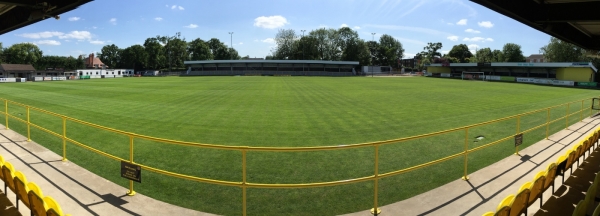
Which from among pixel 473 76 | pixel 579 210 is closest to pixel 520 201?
pixel 579 210

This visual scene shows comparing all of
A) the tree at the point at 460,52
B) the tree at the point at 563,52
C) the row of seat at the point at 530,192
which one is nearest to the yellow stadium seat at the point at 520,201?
the row of seat at the point at 530,192

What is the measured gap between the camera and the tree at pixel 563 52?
83188mm

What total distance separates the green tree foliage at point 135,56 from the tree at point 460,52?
13526cm

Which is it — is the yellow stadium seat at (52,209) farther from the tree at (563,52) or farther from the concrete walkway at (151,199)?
the tree at (563,52)

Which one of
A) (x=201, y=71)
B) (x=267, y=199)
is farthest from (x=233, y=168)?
(x=201, y=71)

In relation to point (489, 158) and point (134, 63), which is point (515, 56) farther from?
point (134, 63)

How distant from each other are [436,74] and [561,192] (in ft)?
337

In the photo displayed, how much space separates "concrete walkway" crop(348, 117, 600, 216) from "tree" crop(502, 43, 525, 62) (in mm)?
124903

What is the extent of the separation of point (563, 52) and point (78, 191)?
364ft

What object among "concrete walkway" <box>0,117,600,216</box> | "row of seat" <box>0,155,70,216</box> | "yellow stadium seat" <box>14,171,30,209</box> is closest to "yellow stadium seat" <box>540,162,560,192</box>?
"concrete walkway" <box>0,117,600,216</box>

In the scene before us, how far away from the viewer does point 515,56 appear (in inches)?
4449

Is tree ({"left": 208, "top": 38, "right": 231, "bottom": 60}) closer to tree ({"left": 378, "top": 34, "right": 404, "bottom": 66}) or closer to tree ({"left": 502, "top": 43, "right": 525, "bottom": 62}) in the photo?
tree ({"left": 378, "top": 34, "right": 404, "bottom": 66})

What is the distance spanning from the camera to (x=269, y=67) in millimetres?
111250

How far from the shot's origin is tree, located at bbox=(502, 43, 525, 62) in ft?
369
